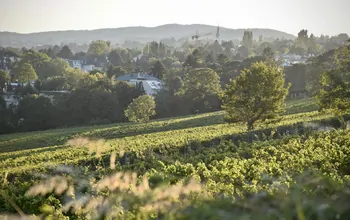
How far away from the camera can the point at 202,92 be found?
64000 mm

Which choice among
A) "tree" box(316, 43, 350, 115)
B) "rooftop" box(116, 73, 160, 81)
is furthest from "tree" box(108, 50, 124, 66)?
"tree" box(316, 43, 350, 115)

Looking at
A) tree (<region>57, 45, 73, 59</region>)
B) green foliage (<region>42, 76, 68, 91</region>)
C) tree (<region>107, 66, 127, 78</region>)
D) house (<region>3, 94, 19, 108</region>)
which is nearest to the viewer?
house (<region>3, 94, 19, 108</region>)

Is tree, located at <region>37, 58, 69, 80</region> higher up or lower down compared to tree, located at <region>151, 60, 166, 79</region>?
lower down

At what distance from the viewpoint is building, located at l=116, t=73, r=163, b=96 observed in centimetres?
8374

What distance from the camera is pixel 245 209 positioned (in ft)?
11.2

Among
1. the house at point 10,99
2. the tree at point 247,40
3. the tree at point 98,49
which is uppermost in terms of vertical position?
the tree at point 247,40

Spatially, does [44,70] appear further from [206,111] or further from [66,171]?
[66,171]

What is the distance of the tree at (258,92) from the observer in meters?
28.4

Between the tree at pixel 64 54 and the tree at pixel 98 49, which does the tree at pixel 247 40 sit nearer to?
the tree at pixel 98 49

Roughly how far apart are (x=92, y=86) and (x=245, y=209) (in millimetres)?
61833

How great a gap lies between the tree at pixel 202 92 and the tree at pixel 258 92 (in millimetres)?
34407

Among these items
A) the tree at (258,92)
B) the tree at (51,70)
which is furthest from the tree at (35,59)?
the tree at (258,92)

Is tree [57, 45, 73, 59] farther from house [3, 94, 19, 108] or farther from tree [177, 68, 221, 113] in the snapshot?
tree [177, 68, 221, 113]

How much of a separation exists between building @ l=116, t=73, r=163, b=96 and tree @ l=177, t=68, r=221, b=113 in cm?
1853
